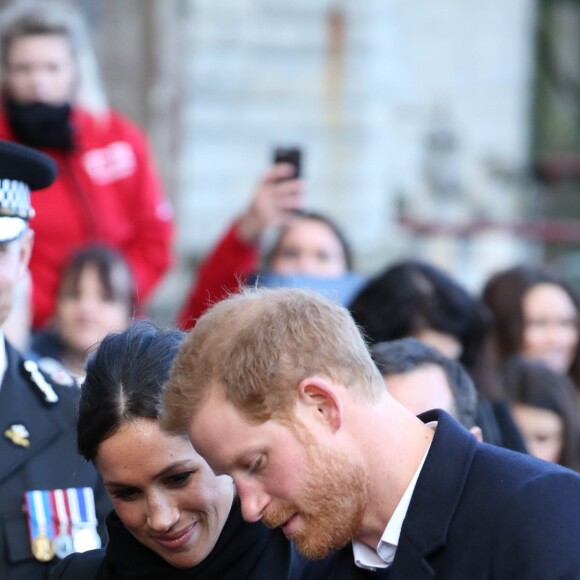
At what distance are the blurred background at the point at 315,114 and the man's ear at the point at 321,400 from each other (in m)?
7.00

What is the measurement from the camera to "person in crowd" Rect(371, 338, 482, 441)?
339cm

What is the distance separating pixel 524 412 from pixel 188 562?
8.16 ft

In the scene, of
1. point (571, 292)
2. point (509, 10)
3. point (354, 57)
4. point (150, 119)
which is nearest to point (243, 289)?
point (571, 292)

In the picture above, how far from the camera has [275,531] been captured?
2.86 meters

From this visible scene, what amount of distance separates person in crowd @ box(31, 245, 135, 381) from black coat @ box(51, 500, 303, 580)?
8.26ft

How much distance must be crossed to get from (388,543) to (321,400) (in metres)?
0.30

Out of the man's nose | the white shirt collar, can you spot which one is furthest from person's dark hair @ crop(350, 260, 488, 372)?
the man's nose

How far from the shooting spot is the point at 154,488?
2.74m

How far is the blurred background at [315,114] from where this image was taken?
10242 mm

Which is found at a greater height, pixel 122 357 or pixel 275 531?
pixel 122 357

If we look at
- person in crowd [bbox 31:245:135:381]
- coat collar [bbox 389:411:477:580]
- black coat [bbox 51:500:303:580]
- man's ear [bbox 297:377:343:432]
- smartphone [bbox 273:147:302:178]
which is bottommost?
person in crowd [bbox 31:245:135:381]

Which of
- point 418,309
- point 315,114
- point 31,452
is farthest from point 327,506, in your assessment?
point 315,114

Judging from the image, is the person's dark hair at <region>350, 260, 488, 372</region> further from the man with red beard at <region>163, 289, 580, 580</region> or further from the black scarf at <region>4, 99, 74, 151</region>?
the man with red beard at <region>163, 289, 580, 580</region>

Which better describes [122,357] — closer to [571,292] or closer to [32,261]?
[32,261]
